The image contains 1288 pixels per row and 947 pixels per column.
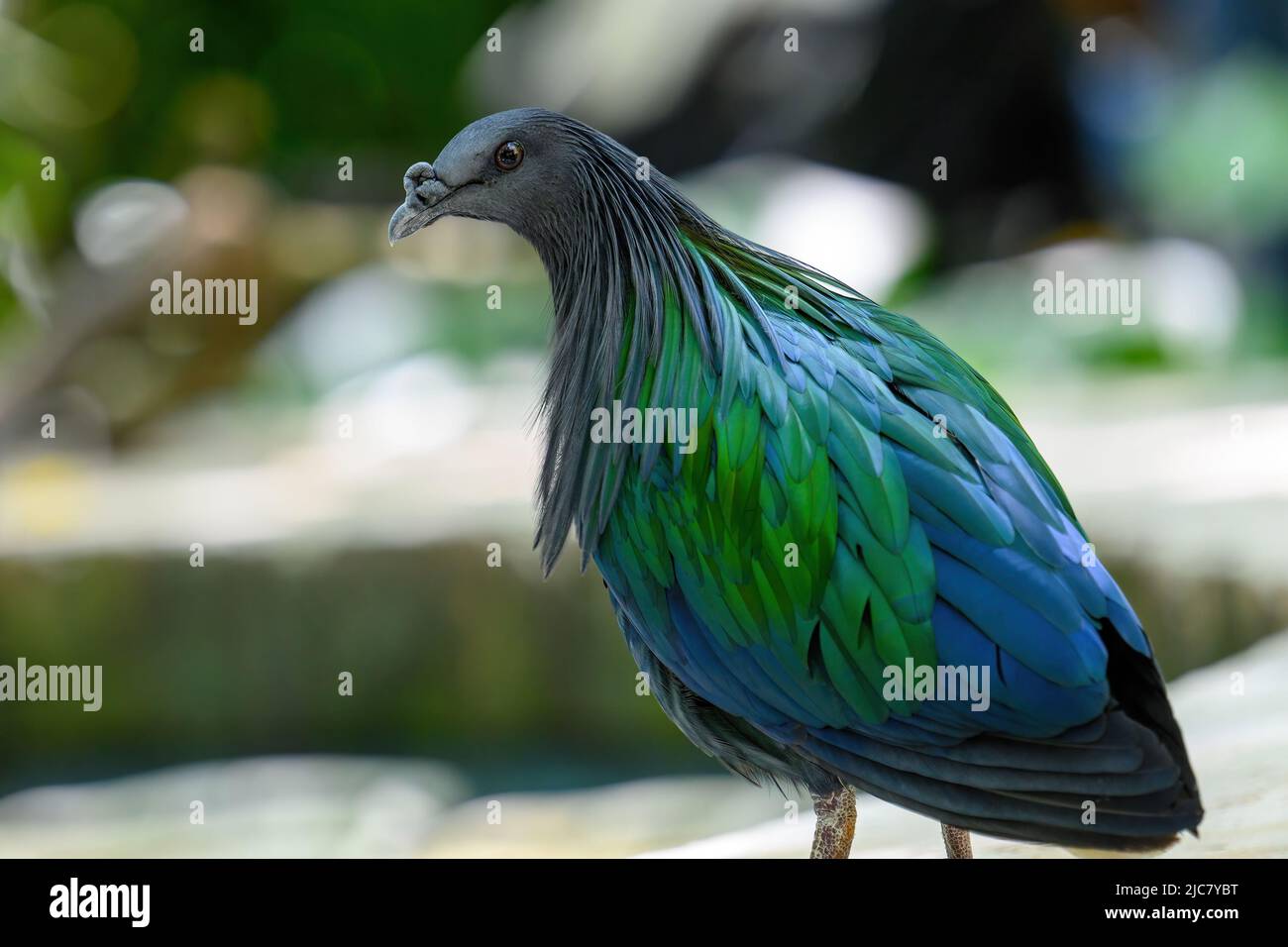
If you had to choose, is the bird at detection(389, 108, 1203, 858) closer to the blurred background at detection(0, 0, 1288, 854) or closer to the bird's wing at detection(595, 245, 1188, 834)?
the bird's wing at detection(595, 245, 1188, 834)

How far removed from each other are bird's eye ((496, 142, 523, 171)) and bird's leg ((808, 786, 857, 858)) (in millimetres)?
1158

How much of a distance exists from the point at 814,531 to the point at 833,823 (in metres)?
0.51

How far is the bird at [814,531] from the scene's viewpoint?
204 centimetres

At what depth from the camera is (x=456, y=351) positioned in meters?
6.96

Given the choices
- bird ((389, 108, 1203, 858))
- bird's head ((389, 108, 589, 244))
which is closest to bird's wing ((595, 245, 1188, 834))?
bird ((389, 108, 1203, 858))

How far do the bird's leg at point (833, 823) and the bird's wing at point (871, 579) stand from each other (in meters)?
0.16

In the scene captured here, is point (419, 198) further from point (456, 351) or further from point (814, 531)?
point (456, 351)

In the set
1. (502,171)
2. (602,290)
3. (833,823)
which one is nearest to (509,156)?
(502,171)

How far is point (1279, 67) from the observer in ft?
22.5

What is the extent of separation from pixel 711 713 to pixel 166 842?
2.91 metres

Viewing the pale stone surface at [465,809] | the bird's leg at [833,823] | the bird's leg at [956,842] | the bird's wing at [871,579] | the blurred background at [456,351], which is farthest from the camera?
the blurred background at [456,351]

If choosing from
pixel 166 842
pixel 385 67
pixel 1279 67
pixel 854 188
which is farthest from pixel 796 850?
pixel 385 67

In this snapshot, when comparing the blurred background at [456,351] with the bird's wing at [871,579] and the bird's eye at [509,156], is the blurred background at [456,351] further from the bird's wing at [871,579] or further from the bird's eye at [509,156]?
the bird's eye at [509,156]


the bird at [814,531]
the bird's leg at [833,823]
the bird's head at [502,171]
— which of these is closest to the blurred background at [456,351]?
the bird's leg at [833,823]
